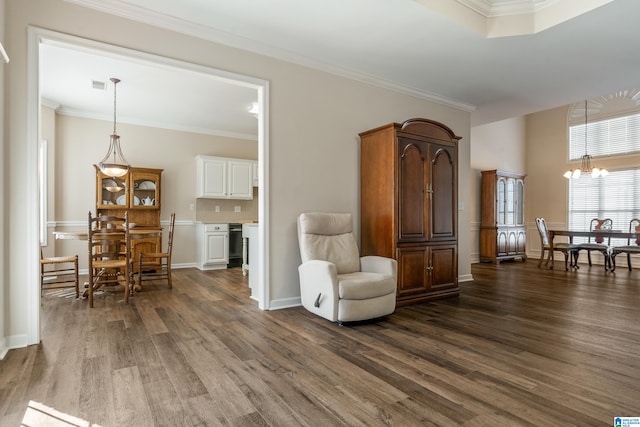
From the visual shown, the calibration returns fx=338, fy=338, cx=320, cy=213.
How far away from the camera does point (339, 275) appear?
139 inches

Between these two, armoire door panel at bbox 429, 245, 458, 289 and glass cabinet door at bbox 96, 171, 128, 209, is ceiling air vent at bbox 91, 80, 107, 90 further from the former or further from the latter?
armoire door panel at bbox 429, 245, 458, 289

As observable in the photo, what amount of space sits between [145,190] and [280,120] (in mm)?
3661

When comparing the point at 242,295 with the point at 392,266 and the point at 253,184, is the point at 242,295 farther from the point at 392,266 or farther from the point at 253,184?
the point at 253,184

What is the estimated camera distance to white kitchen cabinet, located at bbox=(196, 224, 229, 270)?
619 cm

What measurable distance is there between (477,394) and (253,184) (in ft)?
19.4

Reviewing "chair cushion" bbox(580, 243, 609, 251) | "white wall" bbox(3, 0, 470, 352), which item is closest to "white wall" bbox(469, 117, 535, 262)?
"chair cushion" bbox(580, 243, 609, 251)

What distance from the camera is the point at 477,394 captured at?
74.2 inches

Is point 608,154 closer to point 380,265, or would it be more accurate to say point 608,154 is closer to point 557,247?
point 557,247

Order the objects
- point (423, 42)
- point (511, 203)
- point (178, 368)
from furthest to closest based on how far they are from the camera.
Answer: point (511, 203) → point (423, 42) → point (178, 368)

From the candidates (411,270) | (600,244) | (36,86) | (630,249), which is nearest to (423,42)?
(411,270)

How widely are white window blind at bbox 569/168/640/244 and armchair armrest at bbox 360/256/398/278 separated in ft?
21.8

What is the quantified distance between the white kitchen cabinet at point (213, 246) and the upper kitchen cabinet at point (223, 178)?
68cm

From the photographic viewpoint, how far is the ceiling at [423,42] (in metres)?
2.96

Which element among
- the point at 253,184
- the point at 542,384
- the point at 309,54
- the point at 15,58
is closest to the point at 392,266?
the point at 542,384
